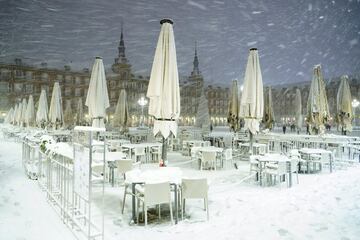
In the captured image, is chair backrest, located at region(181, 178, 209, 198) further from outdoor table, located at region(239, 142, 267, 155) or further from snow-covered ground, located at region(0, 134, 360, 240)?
outdoor table, located at region(239, 142, 267, 155)

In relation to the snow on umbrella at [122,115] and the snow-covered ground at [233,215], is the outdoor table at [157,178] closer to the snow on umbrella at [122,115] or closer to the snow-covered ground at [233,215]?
the snow-covered ground at [233,215]

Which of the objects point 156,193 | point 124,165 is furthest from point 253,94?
point 156,193

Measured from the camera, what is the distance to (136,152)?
9016mm

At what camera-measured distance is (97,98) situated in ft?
27.9

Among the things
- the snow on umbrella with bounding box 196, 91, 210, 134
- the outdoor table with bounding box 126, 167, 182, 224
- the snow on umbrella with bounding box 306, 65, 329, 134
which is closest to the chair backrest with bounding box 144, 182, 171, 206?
the outdoor table with bounding box 126, 167, 182, 224

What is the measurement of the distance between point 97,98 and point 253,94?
4723 mm

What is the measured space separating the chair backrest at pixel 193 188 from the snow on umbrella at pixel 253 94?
163 inches

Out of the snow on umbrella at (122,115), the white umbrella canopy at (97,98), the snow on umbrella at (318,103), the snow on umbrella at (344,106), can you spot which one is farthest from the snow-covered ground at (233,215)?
the snow on umbrella at (122,115)

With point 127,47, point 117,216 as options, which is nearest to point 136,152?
point 117,216

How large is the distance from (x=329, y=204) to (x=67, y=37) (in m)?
49.2

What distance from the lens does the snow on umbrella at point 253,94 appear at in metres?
8.05

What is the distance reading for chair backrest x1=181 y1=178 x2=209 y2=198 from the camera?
175 inches

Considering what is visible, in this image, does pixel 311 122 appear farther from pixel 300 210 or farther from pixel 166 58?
pixel 166 58

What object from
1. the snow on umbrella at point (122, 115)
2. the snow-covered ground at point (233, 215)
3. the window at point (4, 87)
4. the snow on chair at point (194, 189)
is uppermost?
the window at point (4, 87)
